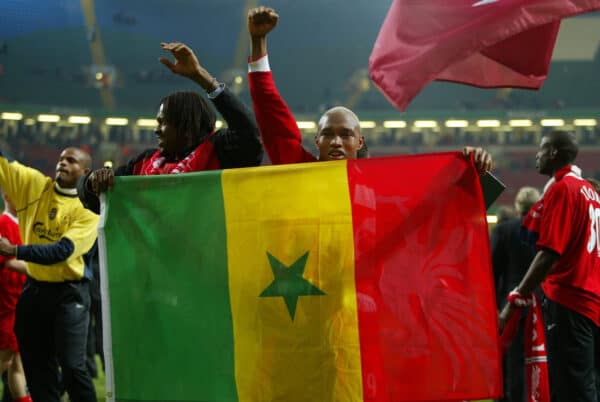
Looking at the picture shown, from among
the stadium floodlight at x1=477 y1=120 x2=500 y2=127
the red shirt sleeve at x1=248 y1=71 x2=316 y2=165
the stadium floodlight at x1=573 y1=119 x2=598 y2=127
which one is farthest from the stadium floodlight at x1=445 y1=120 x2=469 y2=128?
the red shirt sleeve at x1=248 y1=71 x2=316 y2=165

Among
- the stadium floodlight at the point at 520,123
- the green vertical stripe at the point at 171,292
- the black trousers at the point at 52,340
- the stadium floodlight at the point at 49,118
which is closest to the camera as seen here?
the green vertical stripe at the point at 171,292

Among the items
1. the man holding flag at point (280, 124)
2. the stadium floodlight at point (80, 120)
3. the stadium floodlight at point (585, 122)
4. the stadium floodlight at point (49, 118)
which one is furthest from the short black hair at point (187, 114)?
the stadium floodlight at point (585, 122)

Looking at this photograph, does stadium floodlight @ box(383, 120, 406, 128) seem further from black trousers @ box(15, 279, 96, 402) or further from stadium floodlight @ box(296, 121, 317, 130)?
black trousers @ box(15, 279, 96, 402)

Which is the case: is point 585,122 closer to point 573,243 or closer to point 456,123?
point 456,123

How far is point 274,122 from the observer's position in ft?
10.7

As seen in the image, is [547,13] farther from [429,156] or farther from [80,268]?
[80,268]

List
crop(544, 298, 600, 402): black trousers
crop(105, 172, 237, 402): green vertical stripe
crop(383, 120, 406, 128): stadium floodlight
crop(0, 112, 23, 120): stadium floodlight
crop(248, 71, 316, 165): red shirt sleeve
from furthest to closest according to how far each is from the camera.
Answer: crop(383, 120, 406, 128): stadium floodlight
crop(0, 112, 23, 120): stadium floodlight
crop(544, 298, 600, 402): black trousers
crop(248, 71, 316, 165): red shirt sleeve
crop(105, 172, 237, 402): green vertical stripe

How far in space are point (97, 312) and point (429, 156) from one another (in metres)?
5.56

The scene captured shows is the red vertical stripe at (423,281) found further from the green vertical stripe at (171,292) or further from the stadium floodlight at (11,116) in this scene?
the stadium floodlight at (11,116)

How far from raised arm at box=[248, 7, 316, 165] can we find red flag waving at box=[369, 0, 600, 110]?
42cm

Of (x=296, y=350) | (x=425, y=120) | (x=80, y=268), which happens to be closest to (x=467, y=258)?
(x=296, y=350)

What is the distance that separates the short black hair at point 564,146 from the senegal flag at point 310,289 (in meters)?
1.47

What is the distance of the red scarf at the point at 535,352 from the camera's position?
4016mm

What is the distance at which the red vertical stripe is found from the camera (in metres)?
2.92
